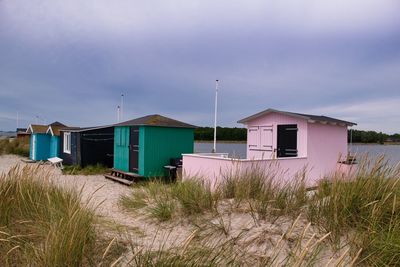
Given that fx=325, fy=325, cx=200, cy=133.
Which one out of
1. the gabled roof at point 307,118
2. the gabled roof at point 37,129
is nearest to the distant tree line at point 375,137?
the gabled roof at point 307,118

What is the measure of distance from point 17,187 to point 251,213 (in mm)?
3397

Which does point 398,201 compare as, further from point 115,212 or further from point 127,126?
point 127,126

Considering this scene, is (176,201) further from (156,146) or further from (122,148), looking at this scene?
(122,148)

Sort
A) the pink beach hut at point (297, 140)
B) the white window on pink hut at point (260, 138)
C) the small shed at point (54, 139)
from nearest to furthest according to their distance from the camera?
the pink beach hut at point (297, 140)
the white window on pink hut at point (260, 138)
the small shed at point (54, 139)

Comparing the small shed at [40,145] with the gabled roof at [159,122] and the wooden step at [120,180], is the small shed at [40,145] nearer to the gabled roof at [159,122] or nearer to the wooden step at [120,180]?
the wooden step at [120,180]

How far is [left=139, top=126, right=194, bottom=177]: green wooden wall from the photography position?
13672mm

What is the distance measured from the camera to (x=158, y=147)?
14.0 m

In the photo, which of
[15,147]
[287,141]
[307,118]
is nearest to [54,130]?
[15,147]

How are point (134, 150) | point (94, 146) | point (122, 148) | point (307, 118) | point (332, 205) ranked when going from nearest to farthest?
point (332, 205) → point (307, 118) → point (134, 150) → point (122, 148) → point (94, 146)

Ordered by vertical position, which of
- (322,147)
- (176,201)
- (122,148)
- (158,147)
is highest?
(322,147)

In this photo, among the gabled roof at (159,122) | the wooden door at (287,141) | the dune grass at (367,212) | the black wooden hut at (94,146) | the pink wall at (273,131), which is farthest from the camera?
the black wooden hut at (94,146)

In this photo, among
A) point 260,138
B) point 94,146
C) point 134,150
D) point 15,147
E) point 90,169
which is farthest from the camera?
point 15,147

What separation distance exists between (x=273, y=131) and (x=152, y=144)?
505 centimetres

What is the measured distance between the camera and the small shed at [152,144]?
1370 centimetres
